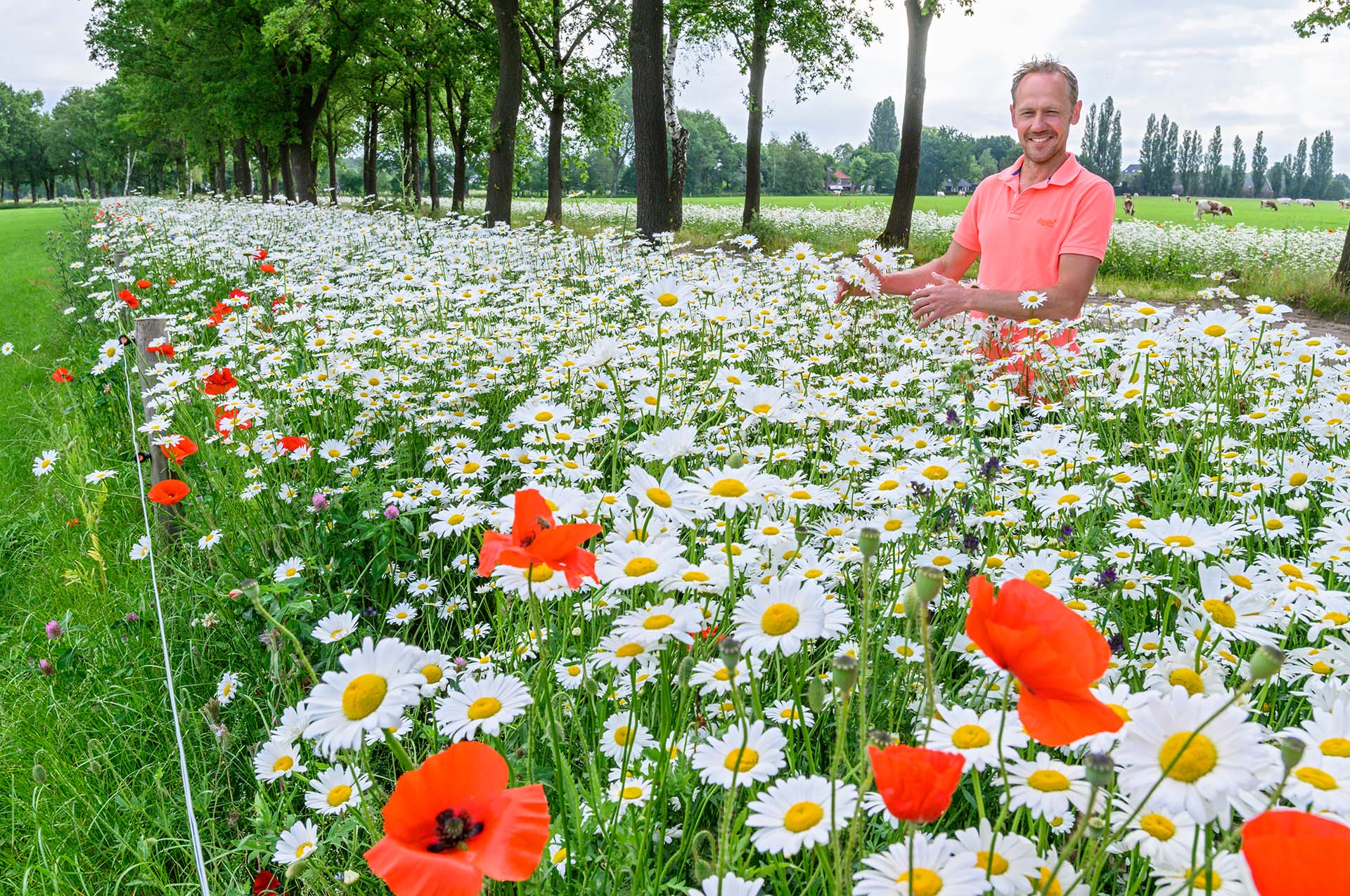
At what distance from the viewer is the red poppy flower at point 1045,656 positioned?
2.38ft

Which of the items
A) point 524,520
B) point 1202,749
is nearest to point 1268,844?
point 1202,749

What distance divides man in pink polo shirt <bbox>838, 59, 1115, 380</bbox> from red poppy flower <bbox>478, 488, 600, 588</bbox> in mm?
2862

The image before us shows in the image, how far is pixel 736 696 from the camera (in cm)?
92

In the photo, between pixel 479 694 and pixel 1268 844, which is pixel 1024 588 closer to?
→ pixel 1268 844

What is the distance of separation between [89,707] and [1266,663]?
305 cm

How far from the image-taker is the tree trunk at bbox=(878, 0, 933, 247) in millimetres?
13055

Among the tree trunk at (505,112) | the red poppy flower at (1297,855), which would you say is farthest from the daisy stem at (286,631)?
the tree trunk at (505,112)

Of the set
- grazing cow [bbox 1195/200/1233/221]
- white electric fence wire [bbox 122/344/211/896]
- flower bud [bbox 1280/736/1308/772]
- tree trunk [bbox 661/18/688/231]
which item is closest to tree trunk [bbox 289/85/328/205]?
tree trunk [bbox 661/18/688/231]

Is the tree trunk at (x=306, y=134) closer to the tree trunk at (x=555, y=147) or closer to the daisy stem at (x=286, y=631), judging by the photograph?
the tree trunk at (x=555, y=147)

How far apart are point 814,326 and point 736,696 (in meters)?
3.92

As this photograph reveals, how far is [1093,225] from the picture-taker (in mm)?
4078

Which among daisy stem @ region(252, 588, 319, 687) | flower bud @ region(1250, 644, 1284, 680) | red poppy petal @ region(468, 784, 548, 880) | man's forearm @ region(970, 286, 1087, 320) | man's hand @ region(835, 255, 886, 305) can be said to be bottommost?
red poppy petal @ region(468, 784, 548, 880)

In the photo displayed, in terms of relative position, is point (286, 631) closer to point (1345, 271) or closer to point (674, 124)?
point (1345, 271)

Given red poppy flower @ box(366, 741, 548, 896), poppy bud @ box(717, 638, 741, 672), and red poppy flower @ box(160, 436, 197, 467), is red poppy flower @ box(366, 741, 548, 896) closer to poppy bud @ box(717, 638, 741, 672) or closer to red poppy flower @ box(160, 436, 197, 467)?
poppy bud @ box(717, 638, 741, 672)
